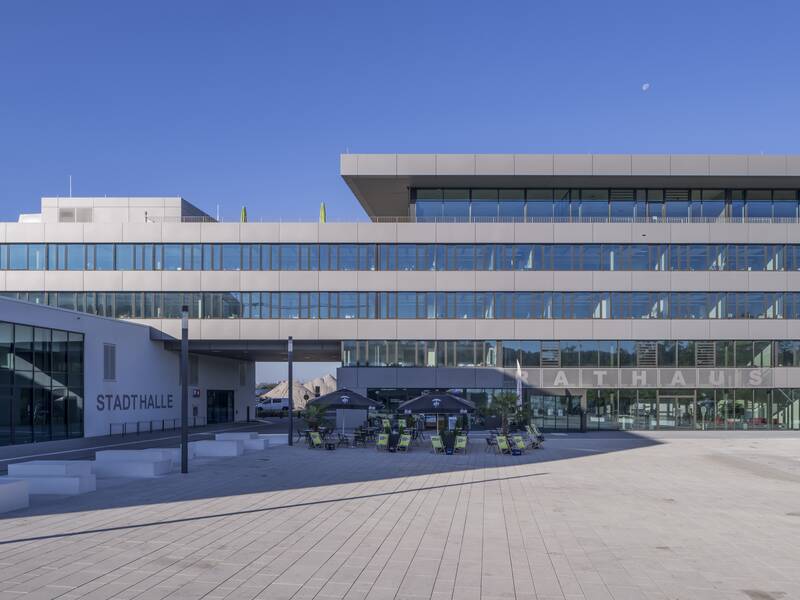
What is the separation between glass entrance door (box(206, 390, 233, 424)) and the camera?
5634 centimetres

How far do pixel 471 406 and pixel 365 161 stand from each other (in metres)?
20.9

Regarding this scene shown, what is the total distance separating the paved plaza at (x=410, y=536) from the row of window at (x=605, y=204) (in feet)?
88.8

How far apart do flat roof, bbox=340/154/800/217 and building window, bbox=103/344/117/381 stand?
17.1m

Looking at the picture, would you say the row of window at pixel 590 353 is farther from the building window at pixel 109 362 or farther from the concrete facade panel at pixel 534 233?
the building window at pixel 109 362

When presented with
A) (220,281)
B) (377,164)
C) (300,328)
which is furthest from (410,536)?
(220,281)

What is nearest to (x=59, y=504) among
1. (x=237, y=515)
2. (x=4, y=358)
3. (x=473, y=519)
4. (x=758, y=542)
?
(x=237, y=515)

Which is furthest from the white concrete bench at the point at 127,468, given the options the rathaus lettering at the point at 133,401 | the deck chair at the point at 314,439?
the rathaus lettering at the point at 133,401

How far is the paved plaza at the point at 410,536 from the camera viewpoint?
10.1 m

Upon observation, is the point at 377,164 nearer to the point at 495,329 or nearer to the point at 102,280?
the point at 495,329

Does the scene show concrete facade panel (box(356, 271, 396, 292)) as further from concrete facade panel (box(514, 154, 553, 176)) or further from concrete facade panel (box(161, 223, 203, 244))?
concrete facade panel (box(514, 154, 553, 176))

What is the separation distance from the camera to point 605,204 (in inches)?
1921

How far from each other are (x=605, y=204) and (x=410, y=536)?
128ft

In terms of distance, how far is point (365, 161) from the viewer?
47844 millimetres

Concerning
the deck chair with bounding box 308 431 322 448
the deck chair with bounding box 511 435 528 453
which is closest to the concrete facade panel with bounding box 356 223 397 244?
the deck chair with bounding box 308 431 322 448
